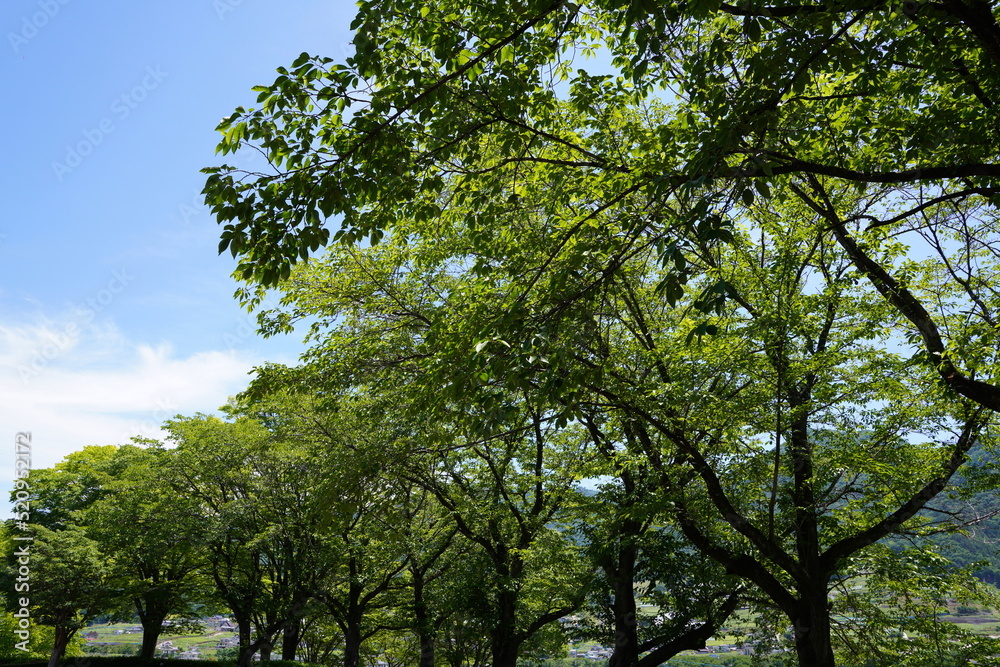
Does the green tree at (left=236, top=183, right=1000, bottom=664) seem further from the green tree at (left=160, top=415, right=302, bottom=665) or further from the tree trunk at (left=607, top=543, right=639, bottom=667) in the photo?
the green tree at (left=160, top=415, right=302, bottom=665)

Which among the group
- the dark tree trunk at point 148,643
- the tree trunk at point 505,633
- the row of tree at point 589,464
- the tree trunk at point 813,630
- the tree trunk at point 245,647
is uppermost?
the row of tree at point 589,464

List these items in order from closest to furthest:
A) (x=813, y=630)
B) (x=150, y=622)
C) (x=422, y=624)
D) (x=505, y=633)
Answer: (x=813, y=630) < (x=505, y=633) < (x=422, y=624) < (x=150, y=622)

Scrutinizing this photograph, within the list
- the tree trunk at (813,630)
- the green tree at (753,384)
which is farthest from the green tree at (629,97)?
the tree trunk at (813,630)

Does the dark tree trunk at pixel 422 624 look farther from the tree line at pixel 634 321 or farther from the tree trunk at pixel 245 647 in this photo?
the tree trunk at pixel 245 647

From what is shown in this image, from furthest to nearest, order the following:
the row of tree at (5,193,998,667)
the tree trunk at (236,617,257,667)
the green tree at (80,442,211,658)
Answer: the tree trunk at (236,617,257,667) < the green tree at (80,442,211,658) < the row of tree at (5,193,998,667)

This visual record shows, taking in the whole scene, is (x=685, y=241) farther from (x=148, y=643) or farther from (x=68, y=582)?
(x=148, y=643)

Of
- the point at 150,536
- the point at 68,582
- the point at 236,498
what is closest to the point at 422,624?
the point at 236,498

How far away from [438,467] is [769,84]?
12747mm

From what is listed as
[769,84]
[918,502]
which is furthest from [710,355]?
[769,84]

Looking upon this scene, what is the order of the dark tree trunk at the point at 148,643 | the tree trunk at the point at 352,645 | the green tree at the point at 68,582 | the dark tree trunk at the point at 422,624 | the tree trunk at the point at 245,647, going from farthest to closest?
1. the dark tree trunk at the point at 148,643
2. the tree trunk at the point at 245,647
3. the tree trunk at the point at 352,645
4. the green tree at the point at 68,582
5. the dark tree trunk at the point at 422,624

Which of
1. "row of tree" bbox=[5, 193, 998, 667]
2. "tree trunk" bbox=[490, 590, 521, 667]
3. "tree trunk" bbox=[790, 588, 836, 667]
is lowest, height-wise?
"tree trunk" bbox=[490, 590, 521, 667]

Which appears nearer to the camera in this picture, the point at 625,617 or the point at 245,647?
the point at 625,617

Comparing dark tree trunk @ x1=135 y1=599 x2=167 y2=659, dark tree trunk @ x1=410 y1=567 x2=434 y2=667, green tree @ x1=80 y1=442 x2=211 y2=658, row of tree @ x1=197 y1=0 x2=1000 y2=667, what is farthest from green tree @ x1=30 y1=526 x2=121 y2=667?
row of tree @ x1=197 y1=0 x2=1000 y2=667

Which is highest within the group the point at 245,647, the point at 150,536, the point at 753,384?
the point at 753,384
